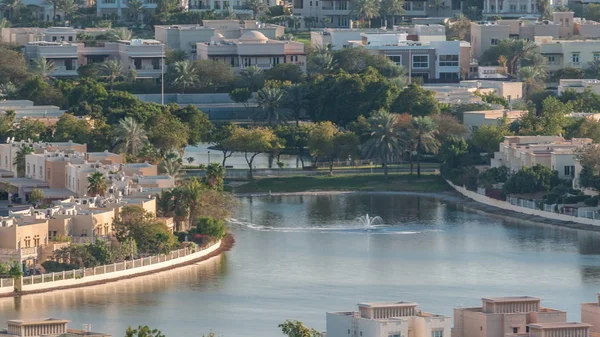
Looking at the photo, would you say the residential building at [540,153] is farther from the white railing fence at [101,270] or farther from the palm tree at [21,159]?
the white railing fence at [101,270]

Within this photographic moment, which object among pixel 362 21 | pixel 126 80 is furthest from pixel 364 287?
pixel 362 21

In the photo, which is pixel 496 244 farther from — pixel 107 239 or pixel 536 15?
pixel 536 15

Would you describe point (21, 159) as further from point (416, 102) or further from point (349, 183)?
point (416, 102)

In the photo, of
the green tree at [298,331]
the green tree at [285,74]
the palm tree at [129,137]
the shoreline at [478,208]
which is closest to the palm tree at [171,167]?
Result: the palm tree at [129,137]

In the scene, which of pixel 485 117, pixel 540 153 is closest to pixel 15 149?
pixel 540 153

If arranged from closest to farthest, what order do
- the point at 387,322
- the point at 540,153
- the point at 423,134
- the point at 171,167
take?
1. the point at 387,322
2. the point at 171,167
3. the point at 540,153
4. the point at 423,134

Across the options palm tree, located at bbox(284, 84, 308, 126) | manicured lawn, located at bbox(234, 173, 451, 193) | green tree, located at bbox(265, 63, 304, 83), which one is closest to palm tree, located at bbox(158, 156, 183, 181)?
manicured lawn, located at bbox(234, 173, 451, 193)
